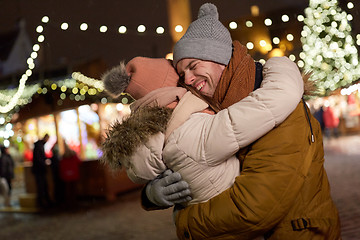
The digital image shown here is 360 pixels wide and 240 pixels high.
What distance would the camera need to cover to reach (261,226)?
148 centimetres

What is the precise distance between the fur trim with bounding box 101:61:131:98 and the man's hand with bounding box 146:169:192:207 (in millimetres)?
469

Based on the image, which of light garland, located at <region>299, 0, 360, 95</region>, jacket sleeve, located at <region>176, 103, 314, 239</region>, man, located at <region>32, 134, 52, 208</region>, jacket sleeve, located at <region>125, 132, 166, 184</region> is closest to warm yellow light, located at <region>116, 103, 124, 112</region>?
man, located at <region>32, 134, 52, 208</region>

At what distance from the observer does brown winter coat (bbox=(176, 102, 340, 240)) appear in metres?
1.45

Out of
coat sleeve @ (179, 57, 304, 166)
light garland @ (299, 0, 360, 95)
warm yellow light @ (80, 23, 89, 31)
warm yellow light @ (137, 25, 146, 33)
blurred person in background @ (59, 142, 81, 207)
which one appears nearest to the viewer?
coat sleeve @ (179, 57, 304, 166)

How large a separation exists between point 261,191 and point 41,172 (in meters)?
9.66

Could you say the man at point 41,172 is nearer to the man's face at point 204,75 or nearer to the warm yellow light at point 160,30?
the warm yellow light at point 160,30

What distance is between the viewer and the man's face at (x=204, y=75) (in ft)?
5.54

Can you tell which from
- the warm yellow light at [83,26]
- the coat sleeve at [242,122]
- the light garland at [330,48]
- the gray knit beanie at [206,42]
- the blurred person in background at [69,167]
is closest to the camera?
the coat sleeve at [242,122]

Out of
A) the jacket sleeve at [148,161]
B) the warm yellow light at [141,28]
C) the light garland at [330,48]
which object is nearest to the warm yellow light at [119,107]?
the warm yellow light at [141,28]

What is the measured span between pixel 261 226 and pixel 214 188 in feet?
0.78

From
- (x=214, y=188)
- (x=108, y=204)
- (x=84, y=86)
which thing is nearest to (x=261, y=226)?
(x=214, y=188)

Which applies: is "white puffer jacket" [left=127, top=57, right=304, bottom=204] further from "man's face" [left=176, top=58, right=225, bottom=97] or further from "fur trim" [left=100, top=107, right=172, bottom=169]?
"man's face" [left=176, top=58, right=225, bottom=97]

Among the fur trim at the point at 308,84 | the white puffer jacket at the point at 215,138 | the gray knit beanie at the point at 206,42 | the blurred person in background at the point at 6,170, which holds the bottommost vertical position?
the blurred person in background at the point at 6,170

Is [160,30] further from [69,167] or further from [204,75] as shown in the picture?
[69,167]
